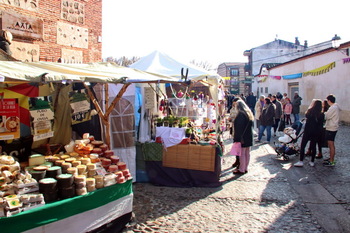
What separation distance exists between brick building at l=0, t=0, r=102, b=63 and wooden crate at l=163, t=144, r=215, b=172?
5.58 metres

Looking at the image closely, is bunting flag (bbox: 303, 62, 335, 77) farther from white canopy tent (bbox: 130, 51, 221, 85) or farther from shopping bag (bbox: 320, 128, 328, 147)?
white canopy tent (bbox: 130, 51, 221, 85)

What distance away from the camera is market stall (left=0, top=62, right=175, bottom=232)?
3090 mm

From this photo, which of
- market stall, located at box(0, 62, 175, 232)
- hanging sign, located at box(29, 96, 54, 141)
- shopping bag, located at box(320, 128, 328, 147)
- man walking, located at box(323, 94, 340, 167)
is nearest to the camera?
market stall, located at box(0, 62, 175, 232)

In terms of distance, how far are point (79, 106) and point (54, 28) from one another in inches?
263

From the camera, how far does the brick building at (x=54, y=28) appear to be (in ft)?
30.8

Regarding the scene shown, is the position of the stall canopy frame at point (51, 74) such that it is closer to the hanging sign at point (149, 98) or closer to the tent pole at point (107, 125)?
the tent pole at point (107, 125)

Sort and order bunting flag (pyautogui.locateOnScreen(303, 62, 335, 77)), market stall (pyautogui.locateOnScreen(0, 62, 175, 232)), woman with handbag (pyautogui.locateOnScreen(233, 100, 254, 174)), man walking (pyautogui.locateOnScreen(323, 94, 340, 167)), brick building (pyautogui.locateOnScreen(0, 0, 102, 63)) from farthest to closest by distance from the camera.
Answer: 1. bunting flag (pyautogui.locateOnScreen(303, 62, 335, 77))
2. brick building (pyautogui.locateOnScreen(0, 0, 102, 63))
3. man walking (pyautogui.locateOnScreen(323, 94, 340, 167))
4. woman with handbag (pyautogui.locateOnScreen(233, 100, 254, 174))
5. market stall (pyautogui.locateOnScreen(0, 62, 175, 232))

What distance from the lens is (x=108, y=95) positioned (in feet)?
18.6

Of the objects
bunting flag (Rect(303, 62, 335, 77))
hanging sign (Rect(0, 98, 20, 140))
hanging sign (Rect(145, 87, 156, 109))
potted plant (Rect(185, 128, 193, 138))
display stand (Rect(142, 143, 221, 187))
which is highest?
bunting flag (Rect(303, 62, 335, 77))

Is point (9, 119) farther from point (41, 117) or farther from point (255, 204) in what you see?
point (255, 204)

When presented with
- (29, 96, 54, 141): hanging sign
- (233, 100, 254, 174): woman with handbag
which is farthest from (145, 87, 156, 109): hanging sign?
(29, 96, 54, 141): hanging sign

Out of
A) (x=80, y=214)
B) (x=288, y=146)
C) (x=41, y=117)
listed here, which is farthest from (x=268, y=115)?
(x=80, y=214)

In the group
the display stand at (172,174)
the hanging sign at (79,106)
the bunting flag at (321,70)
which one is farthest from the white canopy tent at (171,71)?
the bunting flag at (321,70)

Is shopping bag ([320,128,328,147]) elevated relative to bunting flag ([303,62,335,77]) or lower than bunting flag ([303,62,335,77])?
lower
